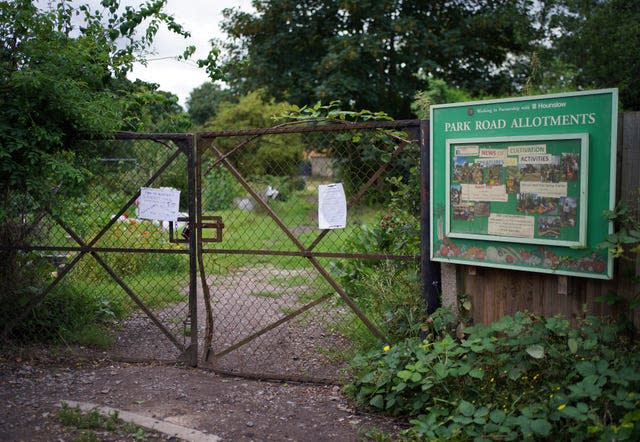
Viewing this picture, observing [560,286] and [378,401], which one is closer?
[560,286]

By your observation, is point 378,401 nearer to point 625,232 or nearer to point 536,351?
point 536,351

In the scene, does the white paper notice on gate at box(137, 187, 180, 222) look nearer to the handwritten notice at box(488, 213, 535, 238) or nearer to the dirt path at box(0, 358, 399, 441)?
the dirt path at box(0, 358, 399, 441)

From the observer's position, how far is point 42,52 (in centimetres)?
493

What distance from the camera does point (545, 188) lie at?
3809 millimetres

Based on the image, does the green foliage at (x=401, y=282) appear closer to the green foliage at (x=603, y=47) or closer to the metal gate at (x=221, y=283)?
the metal gate at (x=221, y=283)

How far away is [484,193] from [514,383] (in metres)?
1.21

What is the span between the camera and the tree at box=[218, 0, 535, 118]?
18.2 m

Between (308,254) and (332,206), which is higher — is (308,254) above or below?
below

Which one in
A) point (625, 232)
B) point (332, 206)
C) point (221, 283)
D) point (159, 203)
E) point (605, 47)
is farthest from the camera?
point (605, 47)

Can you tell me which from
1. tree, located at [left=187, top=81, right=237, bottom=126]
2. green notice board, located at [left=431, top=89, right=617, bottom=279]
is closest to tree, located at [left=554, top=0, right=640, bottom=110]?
green notice board, located at [left=431, top=89, right=617, bottom=279]

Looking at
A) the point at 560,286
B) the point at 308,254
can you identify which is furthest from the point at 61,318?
the point at 560,286

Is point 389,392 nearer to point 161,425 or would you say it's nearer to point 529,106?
point 161,425

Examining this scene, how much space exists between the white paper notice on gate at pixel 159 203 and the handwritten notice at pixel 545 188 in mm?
2804

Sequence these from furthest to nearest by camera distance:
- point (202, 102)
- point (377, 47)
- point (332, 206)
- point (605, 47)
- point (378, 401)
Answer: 1. point (202, 102)
2. point (377, 47)
3. point (605, 47)
4. point (332, 206)
5. point (378, 401)
